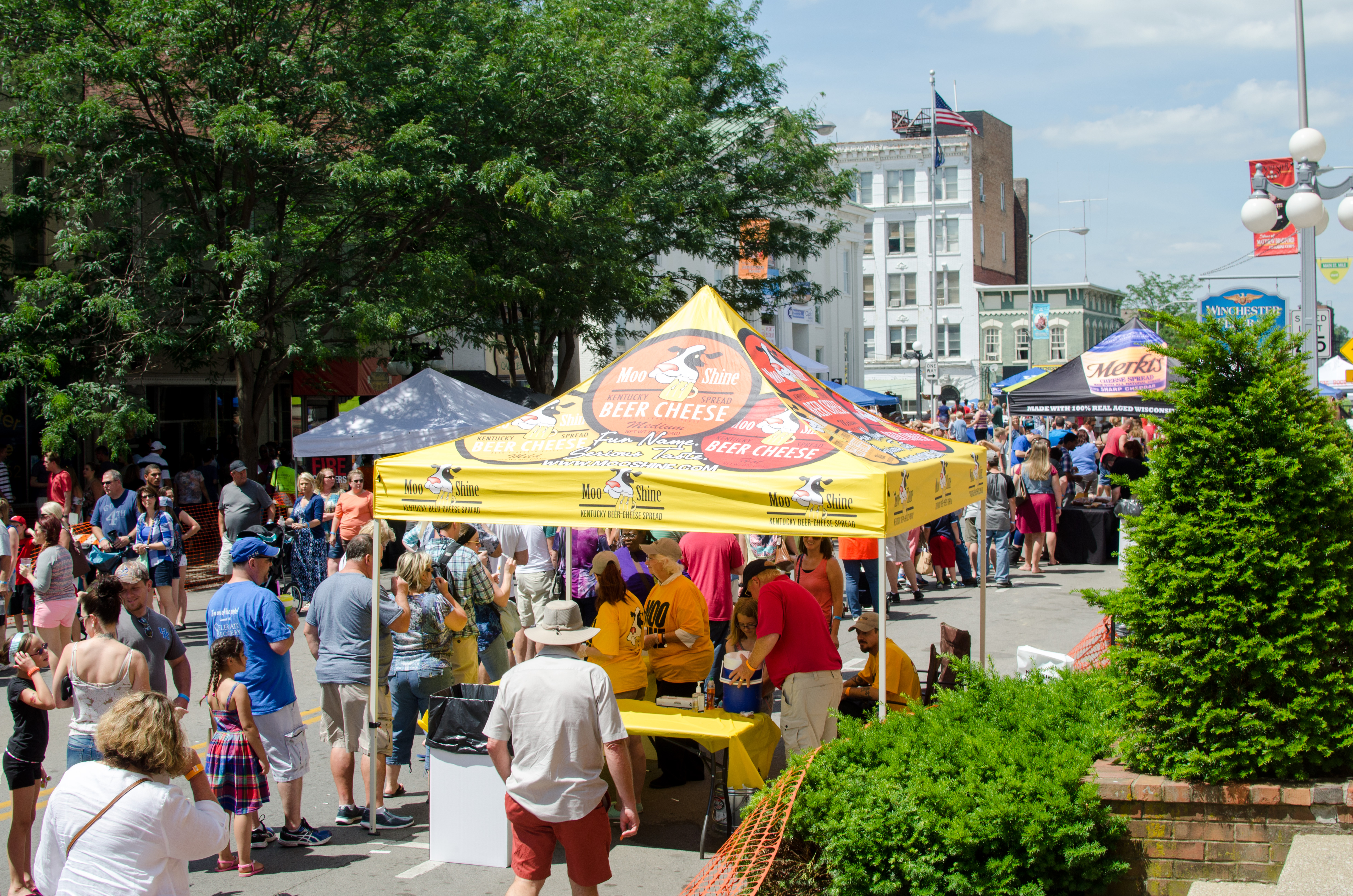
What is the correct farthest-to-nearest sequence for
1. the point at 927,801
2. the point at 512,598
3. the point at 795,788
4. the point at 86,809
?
the point at 512,598
the point at 795,788
the point at 927,801
the point at 86,809

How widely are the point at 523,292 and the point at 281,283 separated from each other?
413 centimetres

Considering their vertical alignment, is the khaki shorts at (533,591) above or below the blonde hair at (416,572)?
below

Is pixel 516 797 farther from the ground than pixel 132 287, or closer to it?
closer to it

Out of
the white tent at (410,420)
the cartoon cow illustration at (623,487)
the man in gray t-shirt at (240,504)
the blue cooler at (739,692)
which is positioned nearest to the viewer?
the cartoon cow illustration at (623,487)

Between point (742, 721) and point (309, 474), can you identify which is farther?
point (309, 474)

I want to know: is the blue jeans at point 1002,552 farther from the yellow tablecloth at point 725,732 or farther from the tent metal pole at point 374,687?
the tent metal pole at point 374,687

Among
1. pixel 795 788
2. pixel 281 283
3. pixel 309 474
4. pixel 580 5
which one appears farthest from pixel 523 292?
pixel 795 788

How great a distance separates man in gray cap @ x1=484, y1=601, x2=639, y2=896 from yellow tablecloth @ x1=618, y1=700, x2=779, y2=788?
1.51m

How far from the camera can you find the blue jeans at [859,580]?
12766 mm

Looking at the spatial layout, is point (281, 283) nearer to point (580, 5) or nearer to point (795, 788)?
point (580, 5)

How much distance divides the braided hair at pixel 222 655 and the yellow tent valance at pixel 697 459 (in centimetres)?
126

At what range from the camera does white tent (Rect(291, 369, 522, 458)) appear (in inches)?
547

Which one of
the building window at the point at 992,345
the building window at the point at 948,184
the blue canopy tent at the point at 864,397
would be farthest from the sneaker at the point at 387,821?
the building window at the point at 992,345

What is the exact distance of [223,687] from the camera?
20.0 feet
